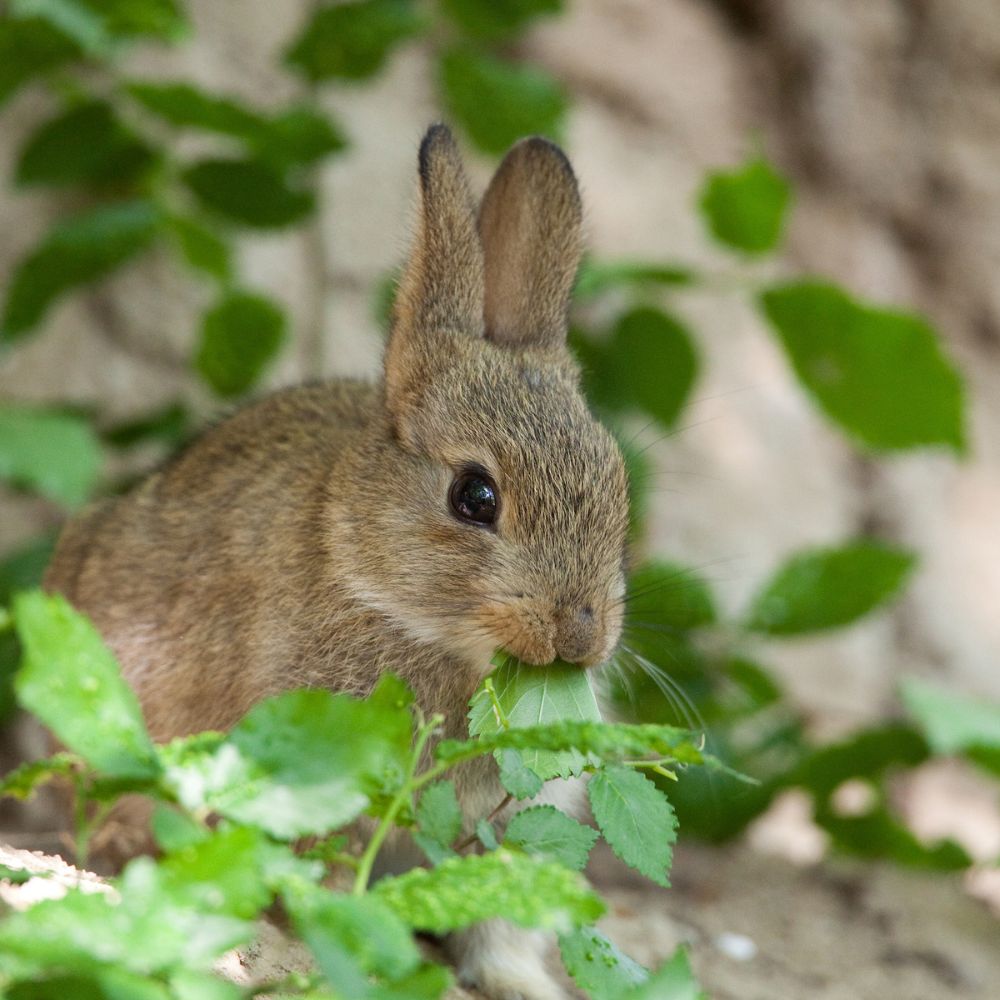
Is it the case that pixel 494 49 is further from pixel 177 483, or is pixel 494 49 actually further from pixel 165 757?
pixel 165 757

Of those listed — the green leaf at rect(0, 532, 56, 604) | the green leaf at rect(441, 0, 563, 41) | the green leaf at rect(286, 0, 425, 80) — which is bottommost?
the green leaf at rect(0, 532, 56, 604)

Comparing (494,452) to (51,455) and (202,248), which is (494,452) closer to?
(51,455)

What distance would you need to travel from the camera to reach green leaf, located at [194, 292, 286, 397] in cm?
498

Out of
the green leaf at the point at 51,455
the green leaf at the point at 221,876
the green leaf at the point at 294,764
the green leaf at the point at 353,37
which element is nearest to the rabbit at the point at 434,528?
the green leaf at the point at 51,455

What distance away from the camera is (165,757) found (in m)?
2.07

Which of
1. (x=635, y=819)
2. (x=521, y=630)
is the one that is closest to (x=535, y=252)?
(x=521, y=630)

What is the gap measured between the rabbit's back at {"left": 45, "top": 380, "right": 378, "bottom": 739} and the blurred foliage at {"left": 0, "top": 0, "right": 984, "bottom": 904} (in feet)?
1.19

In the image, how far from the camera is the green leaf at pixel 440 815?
2.33 meters

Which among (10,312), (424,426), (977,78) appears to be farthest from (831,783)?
(977,78)

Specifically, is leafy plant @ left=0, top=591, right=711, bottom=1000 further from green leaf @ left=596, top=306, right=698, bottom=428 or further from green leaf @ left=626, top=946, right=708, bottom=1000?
green leaf @ left=596, top=306, right=698, bottom=428

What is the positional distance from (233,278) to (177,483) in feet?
5.09

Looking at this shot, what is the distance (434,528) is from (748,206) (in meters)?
2.25

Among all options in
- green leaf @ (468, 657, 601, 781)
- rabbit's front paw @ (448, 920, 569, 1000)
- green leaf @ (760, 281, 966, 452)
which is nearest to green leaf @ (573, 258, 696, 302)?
green leaf @ (760, 281, 966, 452)

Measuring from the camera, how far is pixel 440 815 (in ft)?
7.71
